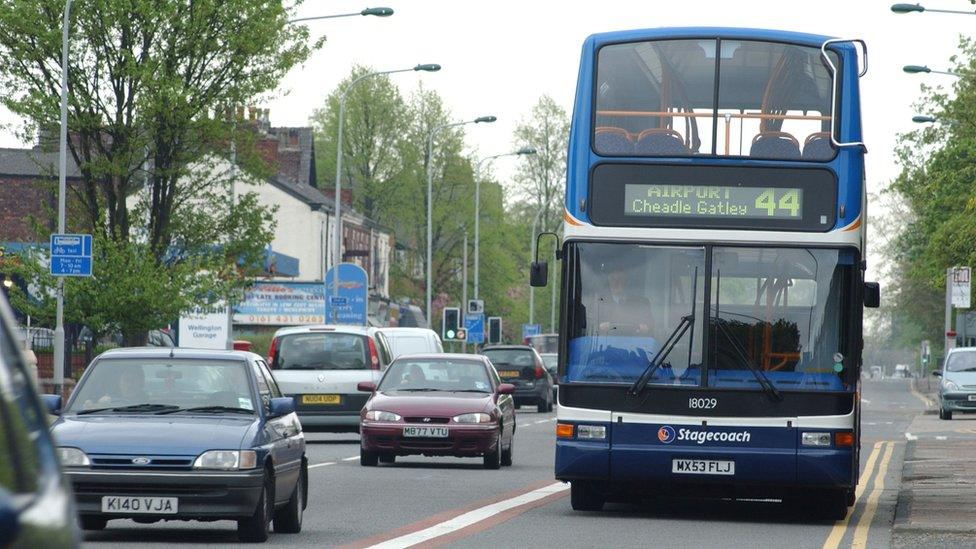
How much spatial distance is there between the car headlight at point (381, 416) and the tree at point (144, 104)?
1536 cm

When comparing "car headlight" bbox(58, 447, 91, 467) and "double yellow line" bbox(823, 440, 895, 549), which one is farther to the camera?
"double yellow line" bbox(823, 440, 895, 549)

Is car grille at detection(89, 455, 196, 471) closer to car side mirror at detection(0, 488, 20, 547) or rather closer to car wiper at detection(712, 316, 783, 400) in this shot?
car wiper at detection(712, 316, 783, 400)

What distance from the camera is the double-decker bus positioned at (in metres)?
15.5

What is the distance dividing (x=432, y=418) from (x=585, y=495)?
6.48 meters

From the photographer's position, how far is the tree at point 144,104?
37.7 metres

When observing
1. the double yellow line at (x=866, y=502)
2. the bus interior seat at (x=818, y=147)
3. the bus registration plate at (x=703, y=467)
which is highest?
the bus interior seat at (x=818, y=147)

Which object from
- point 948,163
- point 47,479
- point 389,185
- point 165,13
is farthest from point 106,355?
point 389,185

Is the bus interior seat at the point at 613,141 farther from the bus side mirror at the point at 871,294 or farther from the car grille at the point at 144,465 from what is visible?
the car grille at the point at 144,465

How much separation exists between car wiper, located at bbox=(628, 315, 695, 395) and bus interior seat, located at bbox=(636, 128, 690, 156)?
1370 mm

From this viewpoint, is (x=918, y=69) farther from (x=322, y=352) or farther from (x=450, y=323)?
(x=322, y=352)

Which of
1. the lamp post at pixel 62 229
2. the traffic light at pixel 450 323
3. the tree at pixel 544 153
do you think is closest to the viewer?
the lamp post at pixel 62 229

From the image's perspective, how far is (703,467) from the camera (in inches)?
615

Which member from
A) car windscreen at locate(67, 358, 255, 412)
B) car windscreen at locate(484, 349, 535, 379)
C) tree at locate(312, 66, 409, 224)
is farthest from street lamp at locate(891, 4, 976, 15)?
tree at locate(312, 66, 409, 224)

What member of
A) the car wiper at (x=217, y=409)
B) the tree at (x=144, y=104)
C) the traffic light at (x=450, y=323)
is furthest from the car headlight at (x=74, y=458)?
the traffic light at (x=450, y=323)
